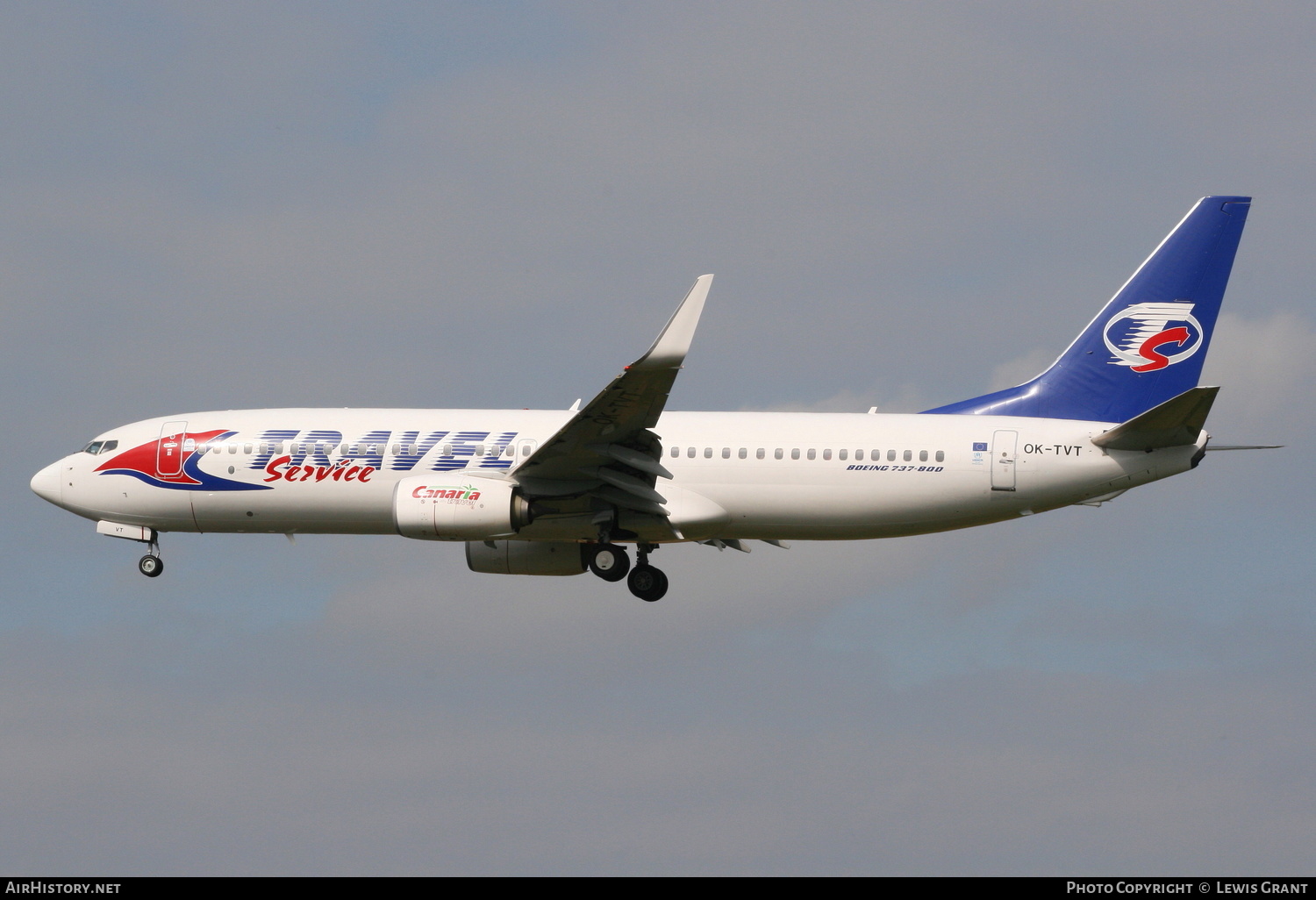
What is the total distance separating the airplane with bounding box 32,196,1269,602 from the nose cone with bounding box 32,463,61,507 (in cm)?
34

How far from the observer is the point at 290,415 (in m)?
42.0

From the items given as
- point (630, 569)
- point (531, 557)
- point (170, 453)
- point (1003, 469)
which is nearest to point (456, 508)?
point (531, 557)

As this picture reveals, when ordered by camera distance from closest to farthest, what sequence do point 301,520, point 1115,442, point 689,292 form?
point 689,292, point 1115,442, point 301,520

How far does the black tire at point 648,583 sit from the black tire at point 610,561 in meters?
0.43

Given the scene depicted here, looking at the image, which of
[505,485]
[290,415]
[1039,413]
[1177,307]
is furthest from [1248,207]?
[290,415]

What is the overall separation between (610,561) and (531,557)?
2.89 m

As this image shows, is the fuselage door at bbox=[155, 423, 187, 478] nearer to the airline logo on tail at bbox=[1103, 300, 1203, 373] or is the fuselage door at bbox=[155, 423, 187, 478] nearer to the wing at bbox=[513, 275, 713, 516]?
the wing at bbox=[513, 275, 713, 516]

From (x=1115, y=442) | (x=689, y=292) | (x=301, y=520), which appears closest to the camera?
(x=689, y=292)

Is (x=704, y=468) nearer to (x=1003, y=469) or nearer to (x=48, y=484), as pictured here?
(x=1003, y=469)

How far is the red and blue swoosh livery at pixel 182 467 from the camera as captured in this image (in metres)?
41.2

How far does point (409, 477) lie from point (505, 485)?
290cm

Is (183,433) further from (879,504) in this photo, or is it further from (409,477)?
(879,504)

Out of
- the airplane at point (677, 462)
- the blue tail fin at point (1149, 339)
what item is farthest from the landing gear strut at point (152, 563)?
the blue tail fin at point (1149, 339)

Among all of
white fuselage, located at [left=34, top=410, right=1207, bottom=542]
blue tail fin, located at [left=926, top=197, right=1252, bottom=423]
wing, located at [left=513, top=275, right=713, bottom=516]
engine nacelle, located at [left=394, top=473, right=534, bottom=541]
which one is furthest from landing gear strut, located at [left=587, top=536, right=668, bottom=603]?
blue tail fin, located at [left=926, top=197, right=1252, bottom=423]
